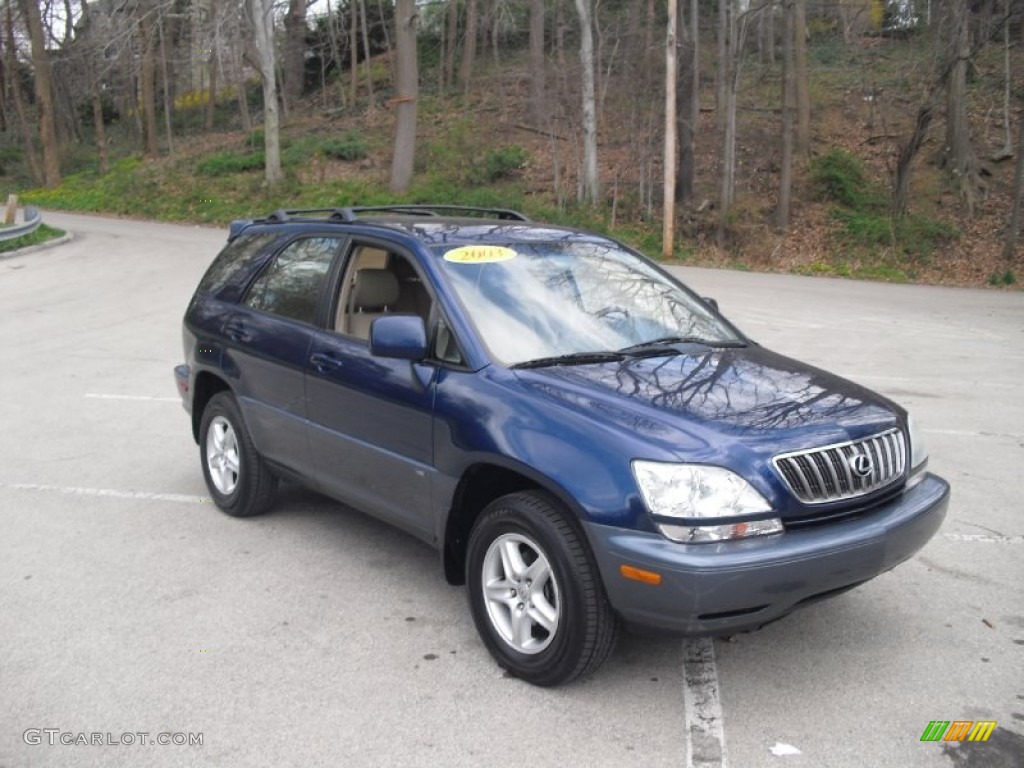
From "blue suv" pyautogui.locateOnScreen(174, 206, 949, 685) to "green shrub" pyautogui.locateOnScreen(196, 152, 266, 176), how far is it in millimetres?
29924

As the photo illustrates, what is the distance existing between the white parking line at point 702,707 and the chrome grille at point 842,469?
33.7 inches

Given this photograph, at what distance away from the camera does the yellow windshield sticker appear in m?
4.64

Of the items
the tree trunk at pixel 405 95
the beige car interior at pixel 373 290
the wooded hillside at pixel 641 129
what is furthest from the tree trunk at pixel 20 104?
the beige car interior at pixel 373 290

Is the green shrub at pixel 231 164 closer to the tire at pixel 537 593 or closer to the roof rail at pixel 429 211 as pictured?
the roof rail at pixel 429 211

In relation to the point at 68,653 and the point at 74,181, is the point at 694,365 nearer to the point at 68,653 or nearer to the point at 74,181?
the point at 68,653

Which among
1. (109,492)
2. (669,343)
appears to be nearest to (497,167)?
(109,492)

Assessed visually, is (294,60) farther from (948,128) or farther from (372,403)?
(372,403)

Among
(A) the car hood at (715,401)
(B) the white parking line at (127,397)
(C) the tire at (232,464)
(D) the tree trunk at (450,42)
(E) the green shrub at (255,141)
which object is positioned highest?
(D) the tree trunk at (450,42)

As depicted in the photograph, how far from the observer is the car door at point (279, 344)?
16.8 feet

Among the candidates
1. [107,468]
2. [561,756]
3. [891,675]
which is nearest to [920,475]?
[891,675]

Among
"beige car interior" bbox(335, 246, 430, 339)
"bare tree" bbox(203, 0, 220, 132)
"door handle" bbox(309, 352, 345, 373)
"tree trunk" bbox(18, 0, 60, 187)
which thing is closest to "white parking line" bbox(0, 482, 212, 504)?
"door handle" bbox(309, 352, 345, 373)

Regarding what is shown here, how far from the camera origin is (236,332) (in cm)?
566

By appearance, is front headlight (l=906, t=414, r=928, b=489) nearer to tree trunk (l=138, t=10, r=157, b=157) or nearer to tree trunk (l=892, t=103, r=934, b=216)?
tree trunk (l=892, t=103, r=934, b=216)

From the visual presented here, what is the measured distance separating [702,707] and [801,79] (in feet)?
84.3
